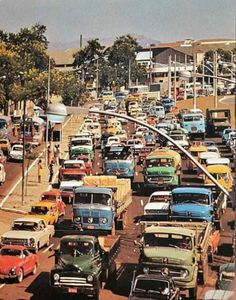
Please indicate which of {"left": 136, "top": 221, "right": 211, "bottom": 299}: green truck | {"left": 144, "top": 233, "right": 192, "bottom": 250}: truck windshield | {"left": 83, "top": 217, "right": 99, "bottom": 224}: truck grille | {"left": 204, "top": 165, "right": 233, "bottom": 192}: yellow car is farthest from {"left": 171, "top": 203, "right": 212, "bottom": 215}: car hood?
{"left": 204, "top": 165, "right": 233, "bottom": 192}: yellow car

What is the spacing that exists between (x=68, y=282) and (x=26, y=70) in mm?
39789

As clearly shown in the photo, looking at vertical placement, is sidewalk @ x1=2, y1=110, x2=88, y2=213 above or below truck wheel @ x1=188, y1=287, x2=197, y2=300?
above

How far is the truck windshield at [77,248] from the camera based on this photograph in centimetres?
1459

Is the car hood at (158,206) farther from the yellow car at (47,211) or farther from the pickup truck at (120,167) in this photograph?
the pickup truck at (120,167)

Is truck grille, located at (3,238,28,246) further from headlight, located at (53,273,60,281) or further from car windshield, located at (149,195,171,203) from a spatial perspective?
car windshield, located at (149,195,171,203)

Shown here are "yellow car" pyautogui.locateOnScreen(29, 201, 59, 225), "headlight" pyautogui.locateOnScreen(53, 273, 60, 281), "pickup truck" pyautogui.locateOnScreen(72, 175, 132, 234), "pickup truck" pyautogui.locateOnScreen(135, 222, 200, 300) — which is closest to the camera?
"pickup truck" pyautogui.locateOnScreen(135, 222, 200, 300)

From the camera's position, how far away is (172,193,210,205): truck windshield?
60.7 ft

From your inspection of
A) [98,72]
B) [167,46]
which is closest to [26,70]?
[98,72]

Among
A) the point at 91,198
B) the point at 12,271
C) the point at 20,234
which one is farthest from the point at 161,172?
the point at 12,271

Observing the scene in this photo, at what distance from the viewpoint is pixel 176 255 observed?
45.6 feet

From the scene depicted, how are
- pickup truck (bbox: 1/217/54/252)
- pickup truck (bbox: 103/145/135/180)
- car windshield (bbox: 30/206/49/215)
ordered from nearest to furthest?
pickup truck (bbox: 1/217/54/252)
car windshield (bbox: 30/206/49/215)
pickup truck (bbox: 103/145/135/180)

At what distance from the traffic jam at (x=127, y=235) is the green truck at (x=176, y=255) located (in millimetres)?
19

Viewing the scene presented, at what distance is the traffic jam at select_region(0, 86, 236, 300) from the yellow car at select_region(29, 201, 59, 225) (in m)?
0.03

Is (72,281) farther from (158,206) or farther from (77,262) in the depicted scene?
(158,206)
